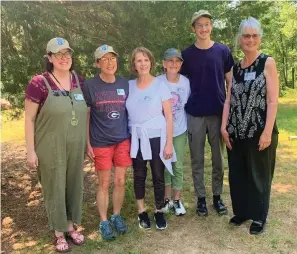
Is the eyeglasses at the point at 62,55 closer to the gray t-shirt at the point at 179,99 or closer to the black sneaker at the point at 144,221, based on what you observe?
the gray t-shirt at the point at 179,99

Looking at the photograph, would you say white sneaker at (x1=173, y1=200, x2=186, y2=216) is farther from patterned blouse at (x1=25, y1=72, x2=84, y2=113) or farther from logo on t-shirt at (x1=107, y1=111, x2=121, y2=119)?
patterned blouse at (x1=25, y1=72, x2=84, y2=113)

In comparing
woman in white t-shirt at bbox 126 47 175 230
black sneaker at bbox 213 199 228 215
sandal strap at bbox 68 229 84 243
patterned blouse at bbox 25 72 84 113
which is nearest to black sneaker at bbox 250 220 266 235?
black sneaker at bbox 213 199 228 215

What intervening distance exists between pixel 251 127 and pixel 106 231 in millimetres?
1613

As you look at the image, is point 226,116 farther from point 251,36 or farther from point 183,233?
point 183,233

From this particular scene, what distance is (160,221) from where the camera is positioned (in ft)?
11.7

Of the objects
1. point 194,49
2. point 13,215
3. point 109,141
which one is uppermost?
point 194,49

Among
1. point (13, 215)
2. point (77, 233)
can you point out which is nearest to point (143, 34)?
point (77, 233)

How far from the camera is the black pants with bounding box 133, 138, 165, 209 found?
11.0ft

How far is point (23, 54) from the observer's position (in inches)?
149

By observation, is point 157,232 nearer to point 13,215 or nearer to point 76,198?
point 76,198

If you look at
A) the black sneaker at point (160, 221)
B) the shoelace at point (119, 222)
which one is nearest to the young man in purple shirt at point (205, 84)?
the black sneaker at point (160, 221)

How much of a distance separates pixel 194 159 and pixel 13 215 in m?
2.23

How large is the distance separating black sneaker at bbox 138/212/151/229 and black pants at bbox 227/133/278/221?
0.86m

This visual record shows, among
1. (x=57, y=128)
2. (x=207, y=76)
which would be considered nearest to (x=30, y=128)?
(x=57, y=128)
